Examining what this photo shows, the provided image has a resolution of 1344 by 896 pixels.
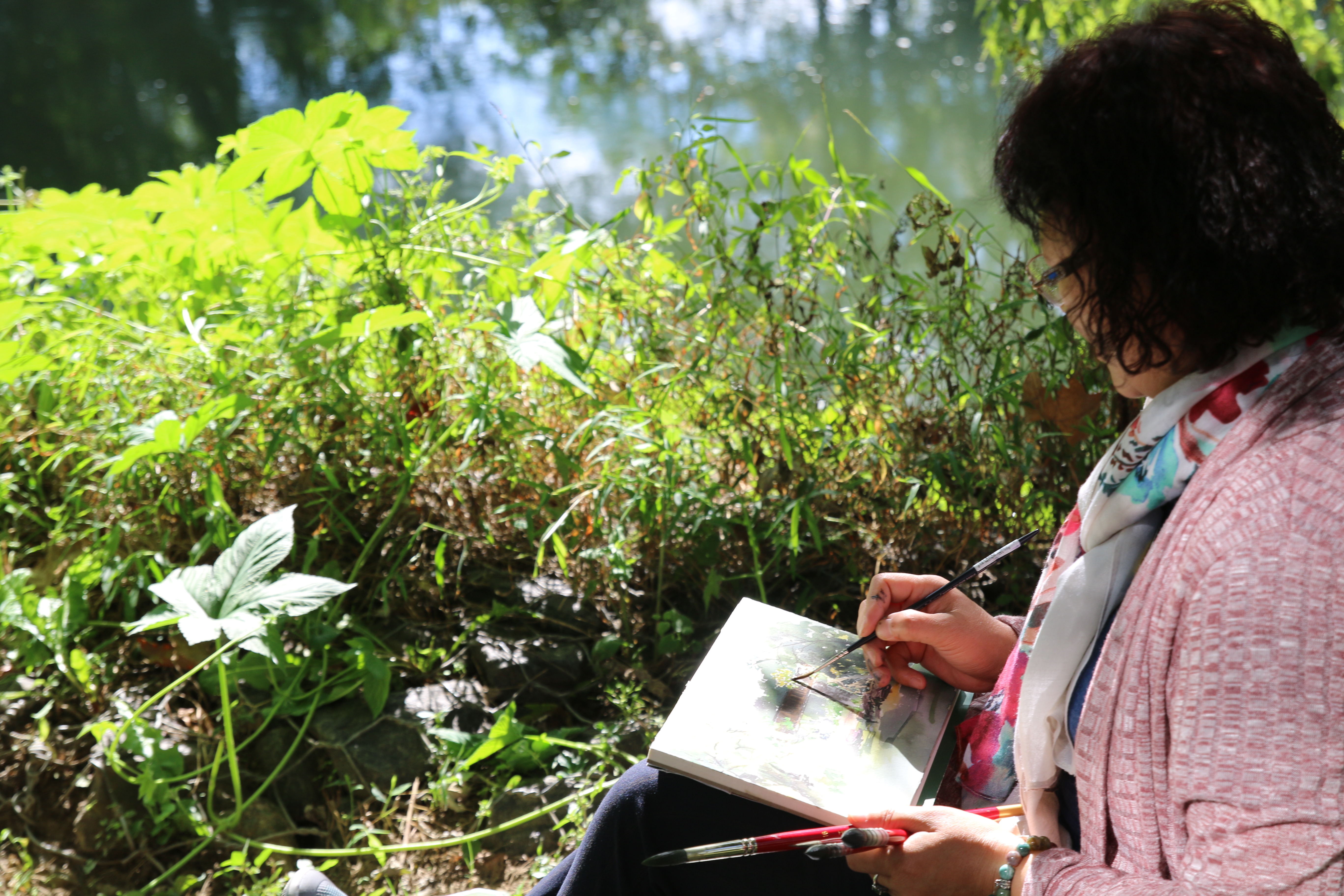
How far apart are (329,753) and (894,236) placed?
1.51 metres

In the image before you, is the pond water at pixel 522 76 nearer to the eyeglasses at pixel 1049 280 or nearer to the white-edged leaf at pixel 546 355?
the white-edged leaf at pixel 546 355

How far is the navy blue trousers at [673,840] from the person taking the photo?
1.12 metres

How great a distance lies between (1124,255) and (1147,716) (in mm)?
408

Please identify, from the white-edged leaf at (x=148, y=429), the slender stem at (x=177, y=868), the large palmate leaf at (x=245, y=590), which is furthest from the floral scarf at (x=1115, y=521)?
the white-edged leaf at (x=148, y=429)

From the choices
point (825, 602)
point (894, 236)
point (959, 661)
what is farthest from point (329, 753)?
point (894, 236)

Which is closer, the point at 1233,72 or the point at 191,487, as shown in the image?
the point at 1233,72

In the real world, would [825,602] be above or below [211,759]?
below

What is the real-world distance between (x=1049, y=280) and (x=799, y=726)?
0.60m

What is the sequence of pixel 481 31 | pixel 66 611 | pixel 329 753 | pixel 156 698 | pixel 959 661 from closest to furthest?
pixel 959 661 < pixel 156 698 < pixel 329 753 < pixel 66 611 < pixel 481 31

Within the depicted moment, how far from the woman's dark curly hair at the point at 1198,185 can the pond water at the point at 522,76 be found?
3498 millimetres

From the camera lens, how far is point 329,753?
1.89 meters

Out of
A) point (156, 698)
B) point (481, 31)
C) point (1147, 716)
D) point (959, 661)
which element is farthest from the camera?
point (481, 31)

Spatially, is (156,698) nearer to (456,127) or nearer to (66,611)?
(66,611)

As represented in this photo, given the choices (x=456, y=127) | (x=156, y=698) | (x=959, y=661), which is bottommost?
(x=959, y=661)
